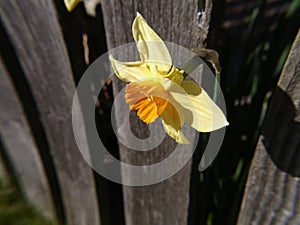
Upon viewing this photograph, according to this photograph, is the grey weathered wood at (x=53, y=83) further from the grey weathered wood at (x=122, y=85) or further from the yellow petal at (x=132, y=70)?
the yellow petal at (x=132, y=70)

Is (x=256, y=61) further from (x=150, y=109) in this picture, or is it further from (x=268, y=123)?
(x=150, y=109)

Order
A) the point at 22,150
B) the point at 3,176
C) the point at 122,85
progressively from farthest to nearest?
the point at 3,176
the point at 22,150
the point at 122,85

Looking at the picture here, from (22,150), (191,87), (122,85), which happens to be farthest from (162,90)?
(22,150)

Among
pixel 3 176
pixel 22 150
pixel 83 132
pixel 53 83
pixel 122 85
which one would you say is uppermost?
pixel 122 85

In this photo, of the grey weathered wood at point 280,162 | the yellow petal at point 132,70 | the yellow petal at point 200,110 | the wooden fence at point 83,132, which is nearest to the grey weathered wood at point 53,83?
the wooden fence at point 83,132

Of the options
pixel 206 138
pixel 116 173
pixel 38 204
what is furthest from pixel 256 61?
pixel 38 204

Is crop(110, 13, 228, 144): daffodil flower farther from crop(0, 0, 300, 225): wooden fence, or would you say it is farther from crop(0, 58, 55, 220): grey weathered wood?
crop(0, 58, 55, 220): grey weathered wood

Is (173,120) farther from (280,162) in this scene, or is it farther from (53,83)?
(53,83)
